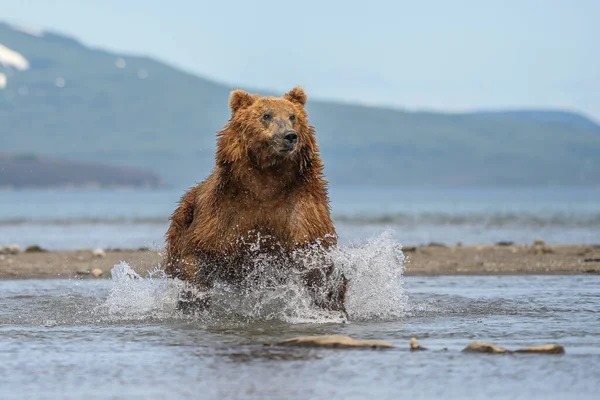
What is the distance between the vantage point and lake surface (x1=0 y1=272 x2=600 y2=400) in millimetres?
7352

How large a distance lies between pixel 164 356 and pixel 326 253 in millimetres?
2347

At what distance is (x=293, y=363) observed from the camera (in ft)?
26.8

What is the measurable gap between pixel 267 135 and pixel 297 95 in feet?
3.38

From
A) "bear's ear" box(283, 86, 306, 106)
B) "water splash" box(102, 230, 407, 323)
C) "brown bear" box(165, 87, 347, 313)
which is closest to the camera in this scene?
"brown bear" box(165, 87, 347, 313)

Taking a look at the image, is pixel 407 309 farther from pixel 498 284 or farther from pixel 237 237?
pixel 498 284

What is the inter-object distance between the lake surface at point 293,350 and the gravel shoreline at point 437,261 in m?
3.69

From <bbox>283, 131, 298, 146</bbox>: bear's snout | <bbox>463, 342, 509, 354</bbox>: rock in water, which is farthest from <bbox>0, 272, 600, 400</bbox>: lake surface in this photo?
<bbox>283, 131, 298, 146</bbox>: bear's snout

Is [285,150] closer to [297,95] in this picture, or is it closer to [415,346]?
[297,95]

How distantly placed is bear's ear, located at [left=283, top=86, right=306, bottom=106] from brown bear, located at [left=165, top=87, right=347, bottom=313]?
1.03 ft

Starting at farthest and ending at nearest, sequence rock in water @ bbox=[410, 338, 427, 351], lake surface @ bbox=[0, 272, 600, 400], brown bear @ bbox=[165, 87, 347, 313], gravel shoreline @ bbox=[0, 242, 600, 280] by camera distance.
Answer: gravel shoreline @ bbox=[0, 242, 600, 280] < brown bear @ bbox=[165, 87, 347, 313] < rock in water @ bbox=[410, 338, 427, 351] < lake surface @ bbox=[0, 272, 600, 400]

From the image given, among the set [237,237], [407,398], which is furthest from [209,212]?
[407,398]

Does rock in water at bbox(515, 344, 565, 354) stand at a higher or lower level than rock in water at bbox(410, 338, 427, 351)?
higher

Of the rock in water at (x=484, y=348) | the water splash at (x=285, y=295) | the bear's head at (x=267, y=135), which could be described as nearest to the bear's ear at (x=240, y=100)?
the bear's head at (x=267, y=135)

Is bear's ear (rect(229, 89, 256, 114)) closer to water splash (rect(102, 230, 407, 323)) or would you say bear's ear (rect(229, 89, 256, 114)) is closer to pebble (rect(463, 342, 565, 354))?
water splash (rect(102, 230, 407, 323))
